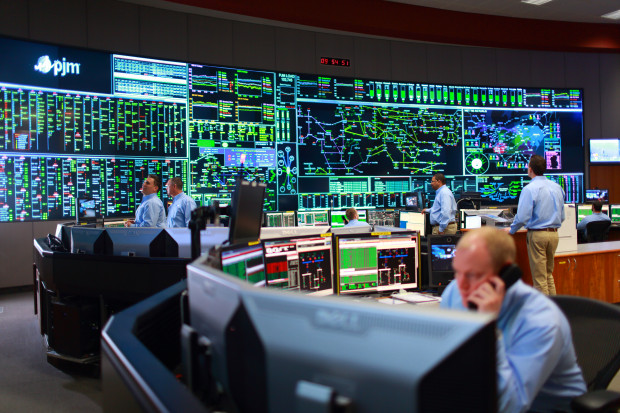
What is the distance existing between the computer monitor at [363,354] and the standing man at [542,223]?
468cm

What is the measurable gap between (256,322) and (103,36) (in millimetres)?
6721

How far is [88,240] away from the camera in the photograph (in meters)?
3.88

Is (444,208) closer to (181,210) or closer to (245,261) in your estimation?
(181,210)

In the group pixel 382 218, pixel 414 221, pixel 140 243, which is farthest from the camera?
pixel 382 218

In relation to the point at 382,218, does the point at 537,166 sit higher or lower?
higher

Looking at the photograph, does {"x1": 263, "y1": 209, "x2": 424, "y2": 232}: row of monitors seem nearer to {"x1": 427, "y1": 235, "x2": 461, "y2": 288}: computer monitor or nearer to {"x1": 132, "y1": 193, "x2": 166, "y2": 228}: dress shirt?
{"x1": 132, "y1": 193, "x2": 166, "y2": 228}: dress shirt

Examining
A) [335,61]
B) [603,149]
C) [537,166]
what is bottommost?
[537,166]

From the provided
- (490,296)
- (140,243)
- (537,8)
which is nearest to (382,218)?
(537,8)

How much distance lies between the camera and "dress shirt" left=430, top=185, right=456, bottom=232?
6.68m

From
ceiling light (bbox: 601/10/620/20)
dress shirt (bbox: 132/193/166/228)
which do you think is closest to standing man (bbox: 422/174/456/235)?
dress shirt (bbox: 132/193/166/228)

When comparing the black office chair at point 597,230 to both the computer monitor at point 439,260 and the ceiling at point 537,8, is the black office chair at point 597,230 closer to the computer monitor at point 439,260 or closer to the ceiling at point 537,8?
the ceiling at point 537,8

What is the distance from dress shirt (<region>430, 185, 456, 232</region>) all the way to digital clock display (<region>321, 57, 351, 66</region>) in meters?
2.91

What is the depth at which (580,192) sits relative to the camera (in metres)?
9.81

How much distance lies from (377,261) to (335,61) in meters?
5.88
